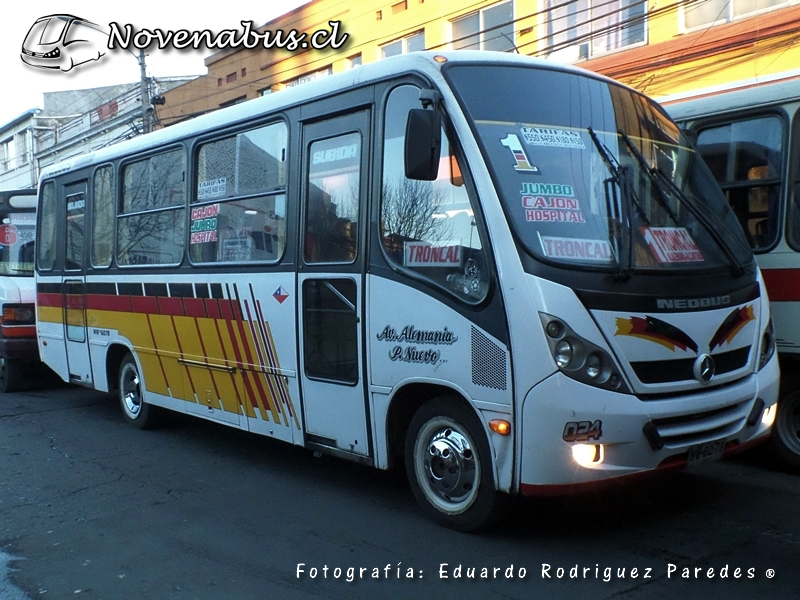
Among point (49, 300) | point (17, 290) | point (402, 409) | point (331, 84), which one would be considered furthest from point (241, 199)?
point (17, 290)

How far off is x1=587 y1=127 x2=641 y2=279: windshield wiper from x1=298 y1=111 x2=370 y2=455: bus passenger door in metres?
1.62

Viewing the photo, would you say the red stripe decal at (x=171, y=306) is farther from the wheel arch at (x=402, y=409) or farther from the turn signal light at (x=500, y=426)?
the turn signal light at (x=500, y=426)

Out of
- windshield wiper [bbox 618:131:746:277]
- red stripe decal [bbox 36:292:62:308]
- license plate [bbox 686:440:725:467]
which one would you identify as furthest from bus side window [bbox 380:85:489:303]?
red stripe decal [bbox 36:292:62:308]

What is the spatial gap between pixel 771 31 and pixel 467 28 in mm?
7571

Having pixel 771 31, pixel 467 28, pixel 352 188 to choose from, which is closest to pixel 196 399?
pixel 352 188

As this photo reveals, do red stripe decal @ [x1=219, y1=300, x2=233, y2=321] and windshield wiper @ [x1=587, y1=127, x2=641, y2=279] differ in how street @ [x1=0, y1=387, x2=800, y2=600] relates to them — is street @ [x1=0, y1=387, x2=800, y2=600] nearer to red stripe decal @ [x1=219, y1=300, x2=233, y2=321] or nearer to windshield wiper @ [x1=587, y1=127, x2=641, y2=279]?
red stripe decal @ [x1=219, y1=300, x2=233, y2=321]

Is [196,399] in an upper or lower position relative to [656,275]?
lower

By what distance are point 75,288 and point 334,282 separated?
513 centimetres

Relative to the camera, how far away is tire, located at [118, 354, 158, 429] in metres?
9.21

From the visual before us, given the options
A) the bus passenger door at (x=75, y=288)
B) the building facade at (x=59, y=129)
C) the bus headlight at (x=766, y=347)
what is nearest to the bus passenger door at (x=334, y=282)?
the bus headlight at (x=766, y=347)

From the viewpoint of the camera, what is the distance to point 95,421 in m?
10.0

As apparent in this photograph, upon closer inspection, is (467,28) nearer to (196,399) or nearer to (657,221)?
(196,399)

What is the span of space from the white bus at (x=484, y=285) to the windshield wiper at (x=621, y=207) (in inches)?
0.5

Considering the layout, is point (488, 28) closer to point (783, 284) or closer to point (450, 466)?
point (783, 284)
